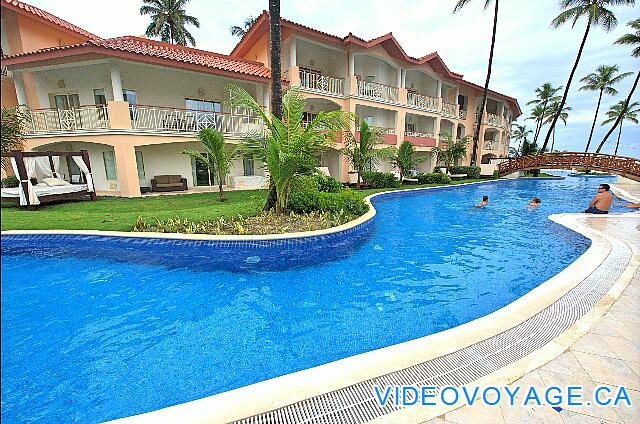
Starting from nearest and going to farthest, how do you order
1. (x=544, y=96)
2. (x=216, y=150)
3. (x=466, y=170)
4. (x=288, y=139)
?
(x=288, y=139), (x=216, y=150), (x=466, y=170), (x=544, y=96)

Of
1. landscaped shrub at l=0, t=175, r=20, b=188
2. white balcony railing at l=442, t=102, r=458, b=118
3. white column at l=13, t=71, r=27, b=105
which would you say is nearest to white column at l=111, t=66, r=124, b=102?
white column at l=13, t=71, r=27, b=105

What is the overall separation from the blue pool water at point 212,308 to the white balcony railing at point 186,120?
7.18 metres

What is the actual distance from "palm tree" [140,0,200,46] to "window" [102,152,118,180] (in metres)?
17.3

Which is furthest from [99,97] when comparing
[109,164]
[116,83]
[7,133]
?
[7,133]

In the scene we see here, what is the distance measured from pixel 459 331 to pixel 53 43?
19553 mm

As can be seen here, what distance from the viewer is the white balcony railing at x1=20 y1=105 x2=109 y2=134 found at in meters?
11.8

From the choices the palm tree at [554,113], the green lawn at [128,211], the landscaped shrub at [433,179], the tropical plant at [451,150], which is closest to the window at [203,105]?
the green lawn at [128,211]

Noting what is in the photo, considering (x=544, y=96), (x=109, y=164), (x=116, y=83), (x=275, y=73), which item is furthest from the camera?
(x=544, y=96)

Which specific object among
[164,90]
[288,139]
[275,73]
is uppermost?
[164,90]

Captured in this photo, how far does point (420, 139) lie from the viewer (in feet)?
71.5

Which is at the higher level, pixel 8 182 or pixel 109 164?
pixel 8 182

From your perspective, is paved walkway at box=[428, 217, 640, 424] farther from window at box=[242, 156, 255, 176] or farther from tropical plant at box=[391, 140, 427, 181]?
window at box=[242, 156, 255, 176]

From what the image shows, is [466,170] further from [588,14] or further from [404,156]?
[588,14]

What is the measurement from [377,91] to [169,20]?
19907 millimetres
